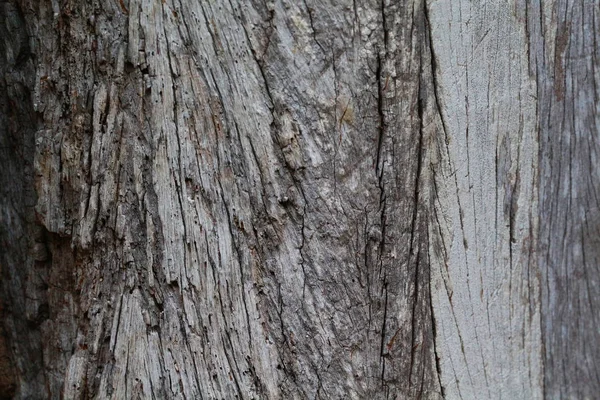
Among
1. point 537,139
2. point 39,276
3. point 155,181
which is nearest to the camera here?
point 537,139

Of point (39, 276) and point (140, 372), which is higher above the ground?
point (39, 276)

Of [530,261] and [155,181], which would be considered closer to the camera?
[530,261]

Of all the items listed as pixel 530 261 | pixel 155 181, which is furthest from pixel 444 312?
pixel 155 181

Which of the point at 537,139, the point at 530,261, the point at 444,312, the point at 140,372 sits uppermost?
the point at 537,139

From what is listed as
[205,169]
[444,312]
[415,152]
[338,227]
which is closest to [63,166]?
[205,169]

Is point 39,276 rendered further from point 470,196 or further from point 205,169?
point 470,196

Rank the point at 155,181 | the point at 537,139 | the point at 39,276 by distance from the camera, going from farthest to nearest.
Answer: the point at 39,276, the point at 155,181, the point at 537,139
